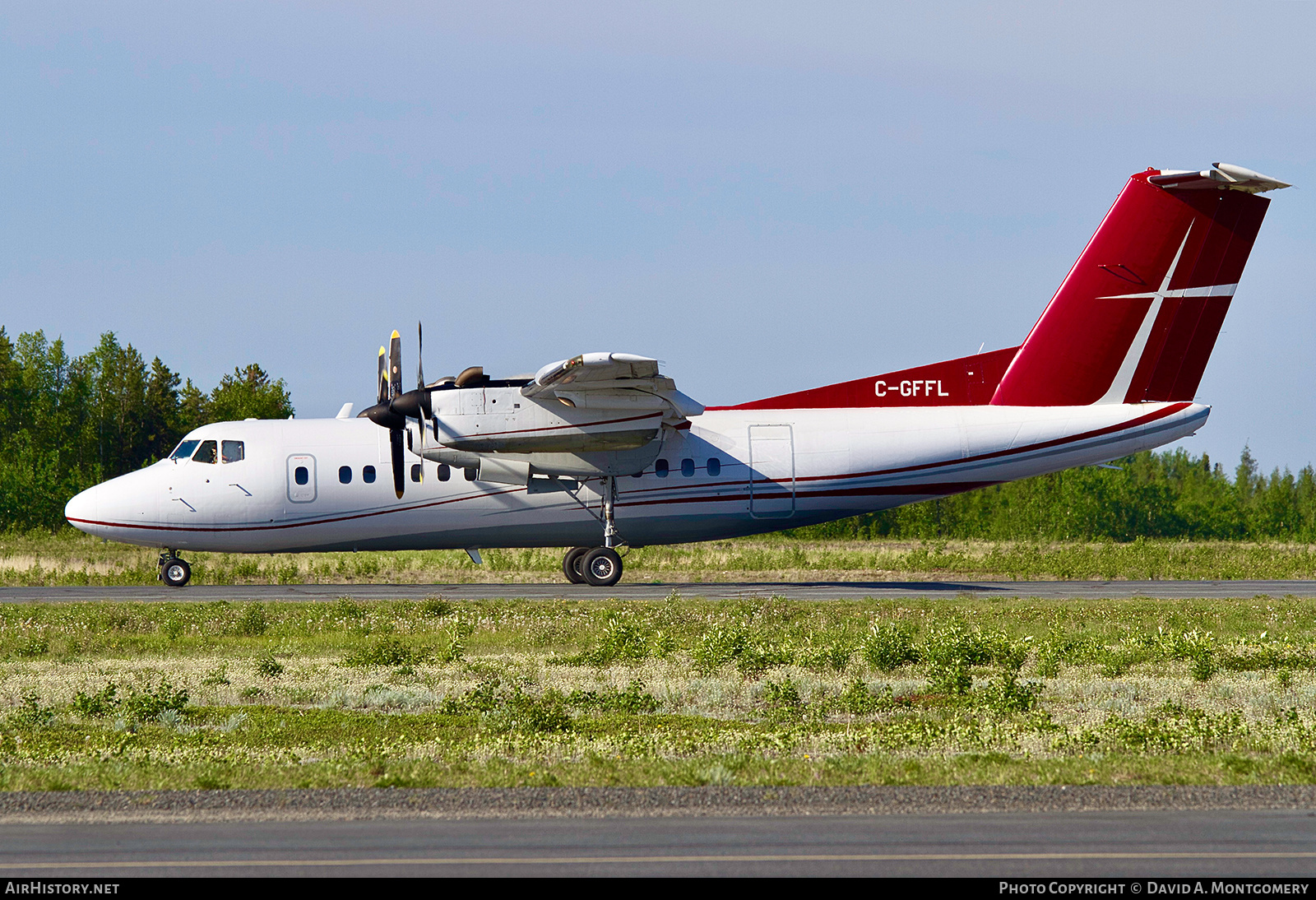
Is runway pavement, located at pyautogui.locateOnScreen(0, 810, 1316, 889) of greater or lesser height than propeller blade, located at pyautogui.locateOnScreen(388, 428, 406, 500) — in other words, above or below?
below

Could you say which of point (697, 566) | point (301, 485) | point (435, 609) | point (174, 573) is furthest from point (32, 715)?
point (697, 566)

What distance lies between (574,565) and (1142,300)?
48.7 ft

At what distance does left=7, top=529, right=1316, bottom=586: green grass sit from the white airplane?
4257 mm

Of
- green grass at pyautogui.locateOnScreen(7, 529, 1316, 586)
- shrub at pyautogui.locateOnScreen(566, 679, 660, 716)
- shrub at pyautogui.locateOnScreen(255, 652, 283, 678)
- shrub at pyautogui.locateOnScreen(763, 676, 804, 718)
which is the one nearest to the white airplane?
green grass at pyautogui.locateOnScreen(7, 529, 1316, 586)

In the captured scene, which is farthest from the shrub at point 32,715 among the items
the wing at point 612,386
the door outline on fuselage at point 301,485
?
the door outline on fuselage at point 301,485

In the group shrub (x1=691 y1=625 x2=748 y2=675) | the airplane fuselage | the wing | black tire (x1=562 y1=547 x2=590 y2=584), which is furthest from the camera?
→ black tire (x1=562 y1=547 x2=590 y2=584)

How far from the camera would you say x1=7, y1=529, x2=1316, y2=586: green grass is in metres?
32.8

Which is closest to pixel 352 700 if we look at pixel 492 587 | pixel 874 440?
pixel 492 587

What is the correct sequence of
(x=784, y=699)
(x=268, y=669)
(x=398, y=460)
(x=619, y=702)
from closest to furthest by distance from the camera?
(x=619, y=702), (x=784, y=699), (x=268, y=669), (x=398, y=460)

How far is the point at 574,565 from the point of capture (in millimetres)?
29781

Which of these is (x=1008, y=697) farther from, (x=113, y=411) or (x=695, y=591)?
(x=113, y=411)

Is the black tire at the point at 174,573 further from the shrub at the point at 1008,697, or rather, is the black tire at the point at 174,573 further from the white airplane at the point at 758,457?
the shrub at the point at 1008,697

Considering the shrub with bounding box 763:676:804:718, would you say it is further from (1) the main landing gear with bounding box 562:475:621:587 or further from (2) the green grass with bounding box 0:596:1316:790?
(1) the main landing gear with bounding box 562:475:621:587

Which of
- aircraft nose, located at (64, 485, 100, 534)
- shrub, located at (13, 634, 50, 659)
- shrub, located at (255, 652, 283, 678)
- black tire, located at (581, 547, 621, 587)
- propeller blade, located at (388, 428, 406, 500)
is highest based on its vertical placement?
propeller blade, located at (388, 428, 406, 500)
